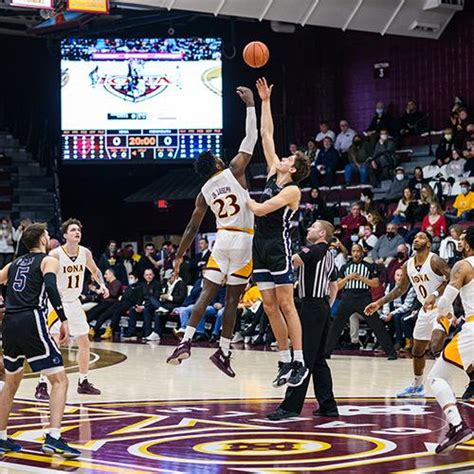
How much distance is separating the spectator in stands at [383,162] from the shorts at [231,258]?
12.8 m

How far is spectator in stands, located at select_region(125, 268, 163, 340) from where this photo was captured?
20750 mm

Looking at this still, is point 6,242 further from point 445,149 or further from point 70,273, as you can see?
point 70,273

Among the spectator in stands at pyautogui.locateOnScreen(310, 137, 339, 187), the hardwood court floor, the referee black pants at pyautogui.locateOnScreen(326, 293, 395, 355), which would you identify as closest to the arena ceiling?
the spectator in stands at pyautogui.locateOnScreen(310, 137, 339, 187)

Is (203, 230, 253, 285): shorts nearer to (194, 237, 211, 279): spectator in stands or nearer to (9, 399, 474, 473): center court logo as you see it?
(9, 399, 474, 473): center court logo

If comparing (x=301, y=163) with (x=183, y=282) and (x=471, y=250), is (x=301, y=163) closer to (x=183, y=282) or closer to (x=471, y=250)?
(x=471, y=250)

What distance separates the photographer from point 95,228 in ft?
94.3

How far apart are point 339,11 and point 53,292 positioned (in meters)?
14.4

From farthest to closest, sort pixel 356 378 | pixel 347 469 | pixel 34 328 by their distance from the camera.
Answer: pixel 356 378
pixel 34 328
pixel 347 469

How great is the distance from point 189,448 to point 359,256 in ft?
27.8

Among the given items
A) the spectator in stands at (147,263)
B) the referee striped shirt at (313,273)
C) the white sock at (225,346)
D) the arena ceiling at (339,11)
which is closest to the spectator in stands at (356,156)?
the arena ceiling at (339,11)

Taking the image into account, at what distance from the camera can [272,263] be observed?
9.98 m

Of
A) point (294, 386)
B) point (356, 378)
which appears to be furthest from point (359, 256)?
point (294, 386)

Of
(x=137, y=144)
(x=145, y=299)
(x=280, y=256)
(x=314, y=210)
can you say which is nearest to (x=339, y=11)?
(x=314, y=210)

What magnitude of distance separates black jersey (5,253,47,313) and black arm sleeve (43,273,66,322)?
153 mm
